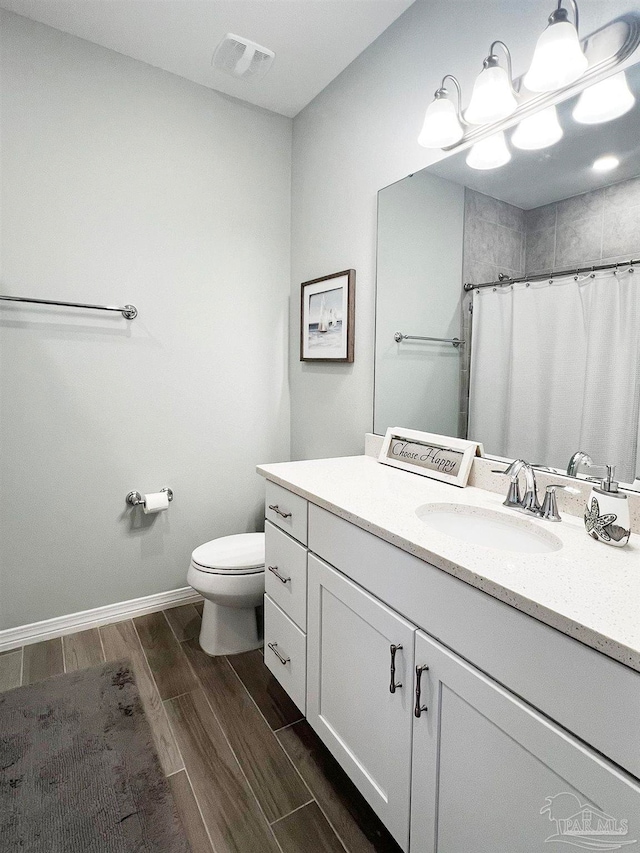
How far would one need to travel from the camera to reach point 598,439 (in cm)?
118

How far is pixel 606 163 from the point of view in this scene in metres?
1.15

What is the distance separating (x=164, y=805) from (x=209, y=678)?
52 centimetres

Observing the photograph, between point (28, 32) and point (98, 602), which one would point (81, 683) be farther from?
point (28, 32)

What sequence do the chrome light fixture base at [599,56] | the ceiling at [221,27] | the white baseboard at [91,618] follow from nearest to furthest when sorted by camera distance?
the chrome light fixture base at [599,56]
the ceiling at [221,27]
the white baseboard at [91,618]

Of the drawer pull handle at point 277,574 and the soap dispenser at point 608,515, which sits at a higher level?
the soap dispenser at point 608,515

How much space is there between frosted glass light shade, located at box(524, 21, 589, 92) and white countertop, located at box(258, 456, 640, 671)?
3.67 ft

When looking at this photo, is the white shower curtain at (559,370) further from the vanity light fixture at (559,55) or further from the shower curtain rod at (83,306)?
the shower curtain rod at (83,306)

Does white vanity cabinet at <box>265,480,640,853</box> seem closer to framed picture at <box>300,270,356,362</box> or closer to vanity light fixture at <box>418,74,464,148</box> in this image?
framed picture at <box>300,270,356,362</box>

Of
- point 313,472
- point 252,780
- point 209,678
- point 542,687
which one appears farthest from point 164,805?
point 542,687

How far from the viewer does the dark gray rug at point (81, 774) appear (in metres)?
1.16

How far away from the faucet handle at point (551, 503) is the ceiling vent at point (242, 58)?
2.04 meters

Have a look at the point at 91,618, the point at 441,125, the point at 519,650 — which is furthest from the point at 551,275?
the point at 91,618

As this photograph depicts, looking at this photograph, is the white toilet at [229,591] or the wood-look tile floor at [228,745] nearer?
the wood-look tile floor at [228,745]

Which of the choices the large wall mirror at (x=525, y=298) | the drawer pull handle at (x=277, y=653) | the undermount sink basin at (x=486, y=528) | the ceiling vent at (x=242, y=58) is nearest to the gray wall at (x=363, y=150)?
the large wall mirror at (x=525, y=298)
